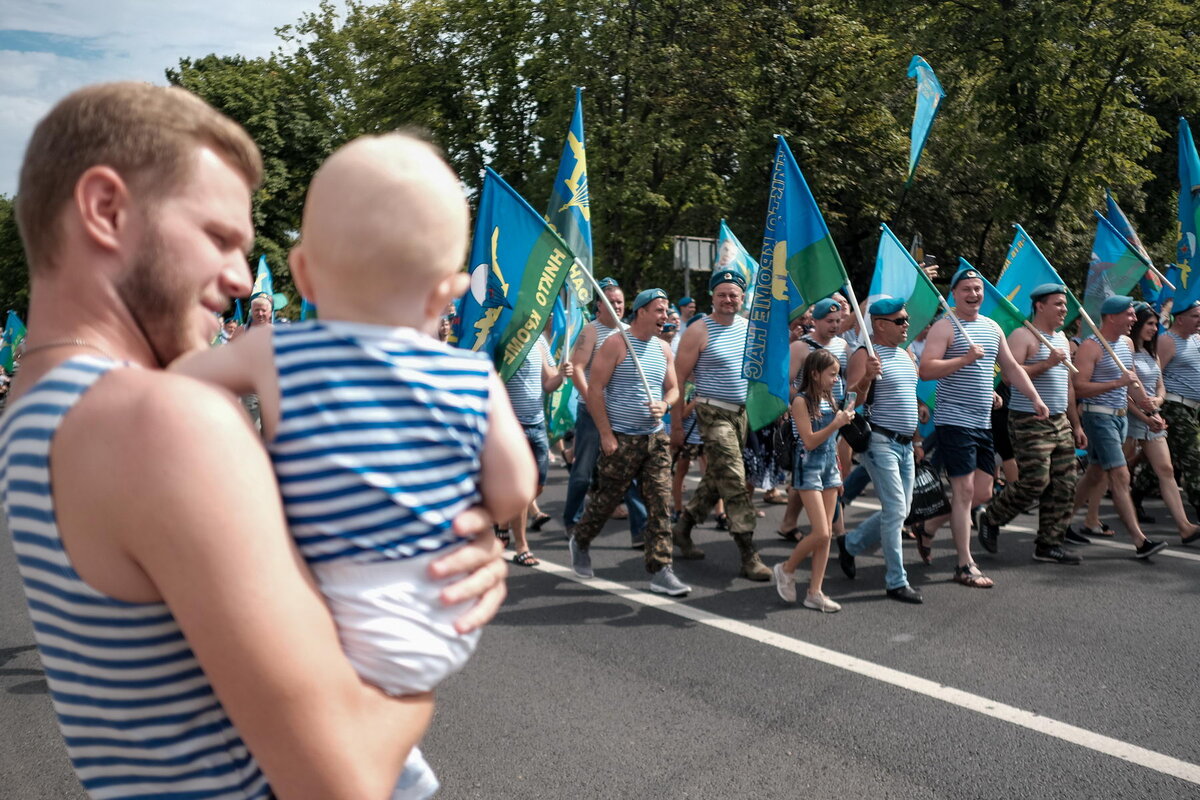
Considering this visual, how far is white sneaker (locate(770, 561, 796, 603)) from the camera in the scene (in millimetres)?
6246

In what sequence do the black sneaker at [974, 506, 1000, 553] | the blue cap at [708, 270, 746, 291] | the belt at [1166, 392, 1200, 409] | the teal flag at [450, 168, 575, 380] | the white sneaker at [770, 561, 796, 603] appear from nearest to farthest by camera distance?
the white sneaker at [770, 561, 796, 603]
the teal flag at [450, 168, 575, 380]
the blue cap at [708, 270, 746, 291]
the black sneaker at [974, 506, 1000, 553]
the belt at [1166, 392, 1200, 409]

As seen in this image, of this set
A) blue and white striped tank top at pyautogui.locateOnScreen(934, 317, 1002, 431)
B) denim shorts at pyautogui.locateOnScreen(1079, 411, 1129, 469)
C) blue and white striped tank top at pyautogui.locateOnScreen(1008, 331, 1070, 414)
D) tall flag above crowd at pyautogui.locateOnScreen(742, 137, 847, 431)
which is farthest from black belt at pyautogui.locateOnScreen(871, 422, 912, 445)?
denim shorts at pyautogui.locateOnScreen(1079, 411, 1129, 469)

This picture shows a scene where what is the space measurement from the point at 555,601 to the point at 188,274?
5.50m

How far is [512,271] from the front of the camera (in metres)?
6.63

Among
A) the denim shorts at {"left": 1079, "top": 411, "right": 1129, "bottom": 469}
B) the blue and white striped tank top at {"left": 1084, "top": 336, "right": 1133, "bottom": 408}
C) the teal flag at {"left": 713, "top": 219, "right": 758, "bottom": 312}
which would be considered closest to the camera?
the denim shorts at {"left": 1079, "top": 411, "right": 1129, "bottom": 469}

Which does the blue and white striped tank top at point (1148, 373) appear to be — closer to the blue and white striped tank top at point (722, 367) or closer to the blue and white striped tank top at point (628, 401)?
the blue and white striped tank top at point (722, 367)

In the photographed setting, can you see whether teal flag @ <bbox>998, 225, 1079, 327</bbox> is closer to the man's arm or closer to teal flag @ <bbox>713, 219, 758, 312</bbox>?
teal flag @ <bbox>713, 219, 758, 312</bbox>

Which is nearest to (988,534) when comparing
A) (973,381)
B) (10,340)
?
(973,381)

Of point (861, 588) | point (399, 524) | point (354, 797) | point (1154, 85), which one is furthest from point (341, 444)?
point (1154, 85)

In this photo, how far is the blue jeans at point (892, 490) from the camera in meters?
6.28

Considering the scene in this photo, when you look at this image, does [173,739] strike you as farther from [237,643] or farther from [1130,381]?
[1130,381]

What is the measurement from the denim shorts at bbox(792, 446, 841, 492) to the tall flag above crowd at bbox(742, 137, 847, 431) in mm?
395

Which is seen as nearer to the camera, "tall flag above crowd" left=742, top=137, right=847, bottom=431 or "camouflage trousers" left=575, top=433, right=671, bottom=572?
"tall flag above crowd" left=742, top=137, right=847, bottom=431

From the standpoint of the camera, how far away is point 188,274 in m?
1.03
